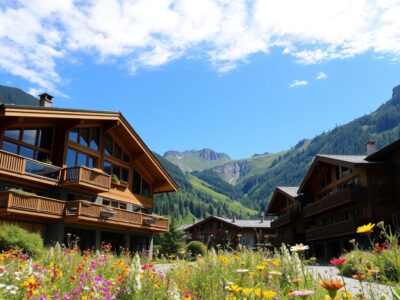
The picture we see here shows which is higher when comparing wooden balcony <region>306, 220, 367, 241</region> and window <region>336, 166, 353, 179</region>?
window <region>336, 166, 353, 179</region>

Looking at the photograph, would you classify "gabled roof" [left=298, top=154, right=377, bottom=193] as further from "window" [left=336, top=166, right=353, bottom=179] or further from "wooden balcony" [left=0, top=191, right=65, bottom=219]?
"wooden balcony" [left=0, top=191, right=65, bottom=219]

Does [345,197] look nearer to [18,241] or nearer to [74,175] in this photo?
[74,175]

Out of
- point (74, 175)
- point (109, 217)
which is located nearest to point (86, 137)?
point (74, 175)

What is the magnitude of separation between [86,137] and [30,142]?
4521 mm

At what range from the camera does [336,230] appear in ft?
116

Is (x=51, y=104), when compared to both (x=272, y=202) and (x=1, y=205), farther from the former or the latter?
(x=272, y=202)

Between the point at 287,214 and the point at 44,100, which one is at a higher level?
the point at 44,100

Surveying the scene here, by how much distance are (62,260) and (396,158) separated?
95.7ft

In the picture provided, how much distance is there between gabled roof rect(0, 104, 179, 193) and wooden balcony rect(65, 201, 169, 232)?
389 centimetres

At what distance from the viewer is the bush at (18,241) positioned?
1744 cm

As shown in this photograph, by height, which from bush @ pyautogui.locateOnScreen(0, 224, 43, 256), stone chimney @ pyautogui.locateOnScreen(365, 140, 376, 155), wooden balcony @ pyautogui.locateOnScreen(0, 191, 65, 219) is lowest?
bush @ pyautogui.locateOnScreen(0, 224, 43, 256)

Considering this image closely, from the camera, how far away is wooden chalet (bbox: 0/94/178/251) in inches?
897

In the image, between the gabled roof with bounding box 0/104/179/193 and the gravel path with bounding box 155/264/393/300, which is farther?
the gabled roof with bounding box 0/104/179/193

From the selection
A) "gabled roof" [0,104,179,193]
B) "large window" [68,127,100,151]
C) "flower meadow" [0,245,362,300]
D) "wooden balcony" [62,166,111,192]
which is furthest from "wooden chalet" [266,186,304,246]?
"flower meadow" [0,245,362,300]
